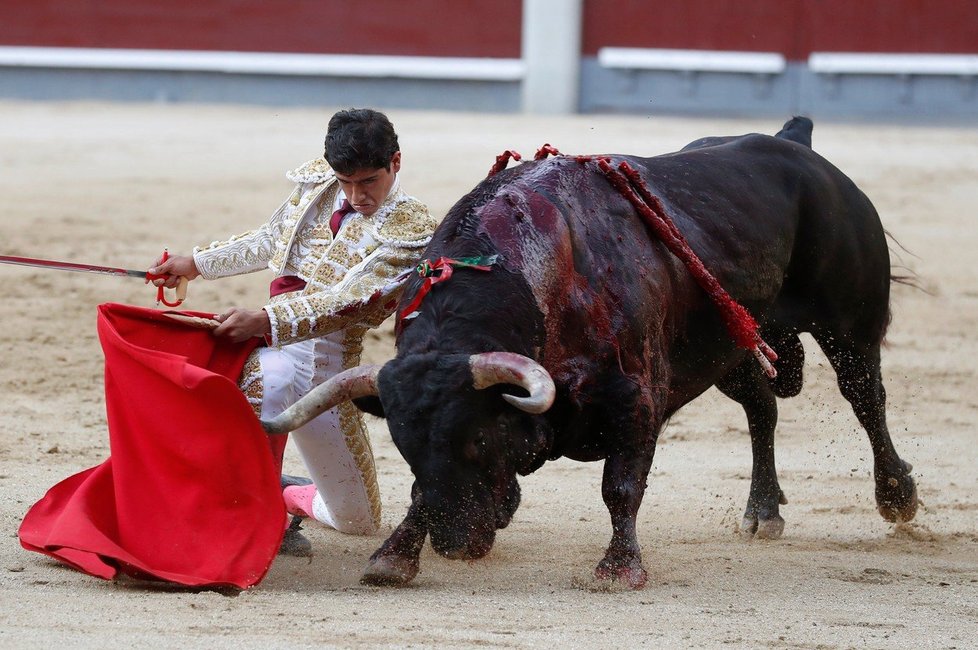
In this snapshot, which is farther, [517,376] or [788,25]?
[788,25]

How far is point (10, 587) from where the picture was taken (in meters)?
2.98

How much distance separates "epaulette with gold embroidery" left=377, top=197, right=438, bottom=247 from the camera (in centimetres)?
332

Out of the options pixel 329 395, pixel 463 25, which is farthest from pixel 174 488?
pixel 463 25

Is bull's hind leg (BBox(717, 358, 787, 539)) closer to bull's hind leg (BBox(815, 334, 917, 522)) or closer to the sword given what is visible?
bull's hind leg (BBox(815, 334, 917, 522))

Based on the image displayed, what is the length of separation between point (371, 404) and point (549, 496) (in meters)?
1.44

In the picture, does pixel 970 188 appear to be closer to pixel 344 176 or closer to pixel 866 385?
pixel 866 385

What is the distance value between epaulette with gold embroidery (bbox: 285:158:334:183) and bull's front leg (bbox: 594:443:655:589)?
93 cm

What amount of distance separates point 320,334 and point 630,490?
76 cm

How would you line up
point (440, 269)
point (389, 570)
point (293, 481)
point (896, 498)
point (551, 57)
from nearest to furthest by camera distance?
point (440, 269)
point (389, 570)
point (293, 481)
point (896, 498)
point (551, 57)

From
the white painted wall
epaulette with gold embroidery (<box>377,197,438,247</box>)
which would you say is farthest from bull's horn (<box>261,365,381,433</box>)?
the white painted wall

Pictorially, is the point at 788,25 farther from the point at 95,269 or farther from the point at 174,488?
the point at 174,488

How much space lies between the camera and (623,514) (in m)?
3.17

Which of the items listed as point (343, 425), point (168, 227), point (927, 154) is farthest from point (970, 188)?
point (343, 425)

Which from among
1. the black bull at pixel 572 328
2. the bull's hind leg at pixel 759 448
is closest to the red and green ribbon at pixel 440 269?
the black bull at pixel 572 328
